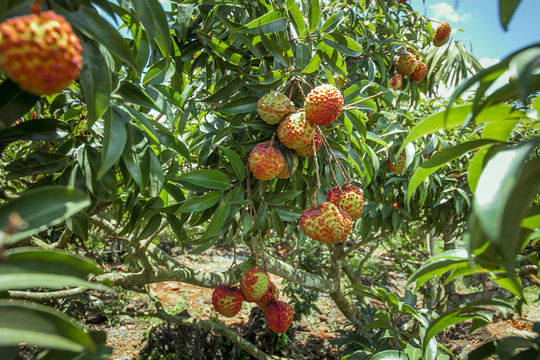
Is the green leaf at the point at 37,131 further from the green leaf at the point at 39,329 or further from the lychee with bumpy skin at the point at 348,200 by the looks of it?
the lychee with bumpy skin at the point at 348,200

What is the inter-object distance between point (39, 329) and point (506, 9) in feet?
2.52

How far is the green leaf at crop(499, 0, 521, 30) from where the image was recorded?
21.3 inches

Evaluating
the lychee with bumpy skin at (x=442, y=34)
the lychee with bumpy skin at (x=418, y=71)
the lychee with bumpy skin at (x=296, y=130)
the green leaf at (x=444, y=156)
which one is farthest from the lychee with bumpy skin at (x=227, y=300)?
the lychee with bumpy skin at (x=442, y=34)

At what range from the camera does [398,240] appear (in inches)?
232

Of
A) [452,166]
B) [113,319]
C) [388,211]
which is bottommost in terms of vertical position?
[113,319]

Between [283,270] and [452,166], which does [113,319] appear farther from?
[452,166]

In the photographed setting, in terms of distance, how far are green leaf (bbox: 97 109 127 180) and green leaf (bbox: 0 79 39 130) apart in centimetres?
15

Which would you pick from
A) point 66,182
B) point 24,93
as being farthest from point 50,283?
point 66,182

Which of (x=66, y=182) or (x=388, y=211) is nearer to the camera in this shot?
(x=66, y=182)

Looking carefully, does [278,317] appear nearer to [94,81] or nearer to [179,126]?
[179,126]

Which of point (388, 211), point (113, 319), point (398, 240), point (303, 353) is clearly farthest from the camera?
point (398, 240)

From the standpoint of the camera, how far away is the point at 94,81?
585 mm

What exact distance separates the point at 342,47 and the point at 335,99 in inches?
11.0

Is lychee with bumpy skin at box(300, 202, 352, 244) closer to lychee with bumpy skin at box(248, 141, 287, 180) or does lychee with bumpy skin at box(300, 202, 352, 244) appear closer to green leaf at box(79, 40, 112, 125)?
lychee with bumpy skin at box(248, 141, 287, 180)
